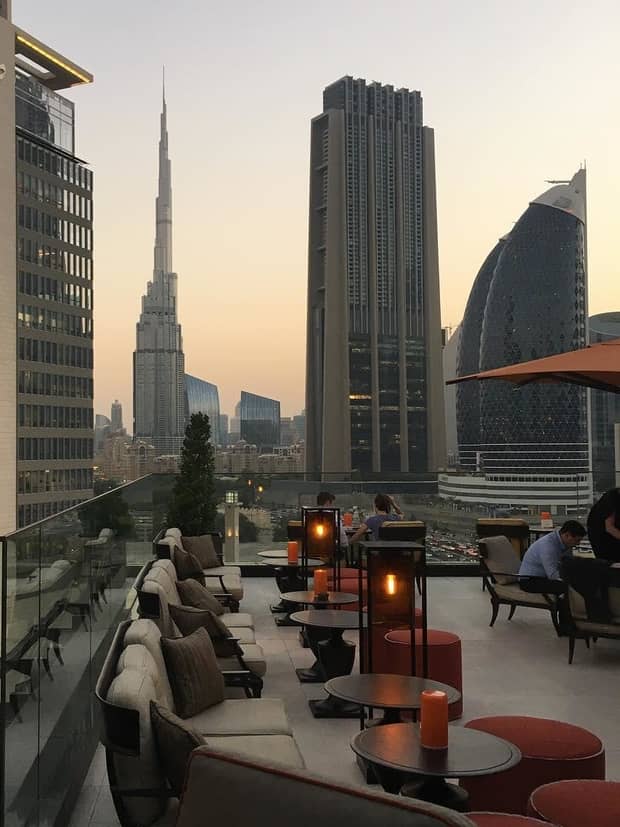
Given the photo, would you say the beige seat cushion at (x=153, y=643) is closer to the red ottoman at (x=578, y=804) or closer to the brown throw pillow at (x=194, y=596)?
the red ottoman at (x=578, y=804)

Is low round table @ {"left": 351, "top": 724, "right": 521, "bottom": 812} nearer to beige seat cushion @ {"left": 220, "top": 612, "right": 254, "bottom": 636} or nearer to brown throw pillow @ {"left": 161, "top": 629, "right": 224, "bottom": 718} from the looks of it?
brown throw pillow @ {"left": 161, "top": 629, "right": 224, "bottom": 718}

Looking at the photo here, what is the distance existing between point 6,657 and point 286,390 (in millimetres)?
86935

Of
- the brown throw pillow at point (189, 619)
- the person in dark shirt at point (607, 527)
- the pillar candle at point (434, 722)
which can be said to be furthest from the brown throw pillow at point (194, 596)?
the person in dark shirt at point (607, 527)

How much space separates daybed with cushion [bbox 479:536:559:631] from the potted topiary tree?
4.20 meters

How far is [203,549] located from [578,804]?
6988mm

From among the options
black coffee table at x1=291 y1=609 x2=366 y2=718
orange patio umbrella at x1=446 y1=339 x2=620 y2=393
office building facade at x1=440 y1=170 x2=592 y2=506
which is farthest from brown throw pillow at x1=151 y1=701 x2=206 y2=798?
office building facade at x1=440 y1=170 x2=592 y2=506

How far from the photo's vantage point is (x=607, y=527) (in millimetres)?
7934

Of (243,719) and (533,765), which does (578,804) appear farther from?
(243,719)

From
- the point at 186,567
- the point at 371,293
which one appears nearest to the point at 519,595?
the point at 186,567

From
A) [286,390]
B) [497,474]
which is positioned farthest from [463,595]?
[286,390]

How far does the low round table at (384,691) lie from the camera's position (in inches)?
149

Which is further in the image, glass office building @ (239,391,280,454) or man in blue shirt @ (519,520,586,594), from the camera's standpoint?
glass office building @ (239,391,280,454)

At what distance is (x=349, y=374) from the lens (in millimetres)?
112438

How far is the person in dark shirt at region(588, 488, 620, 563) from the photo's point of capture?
7.93m
